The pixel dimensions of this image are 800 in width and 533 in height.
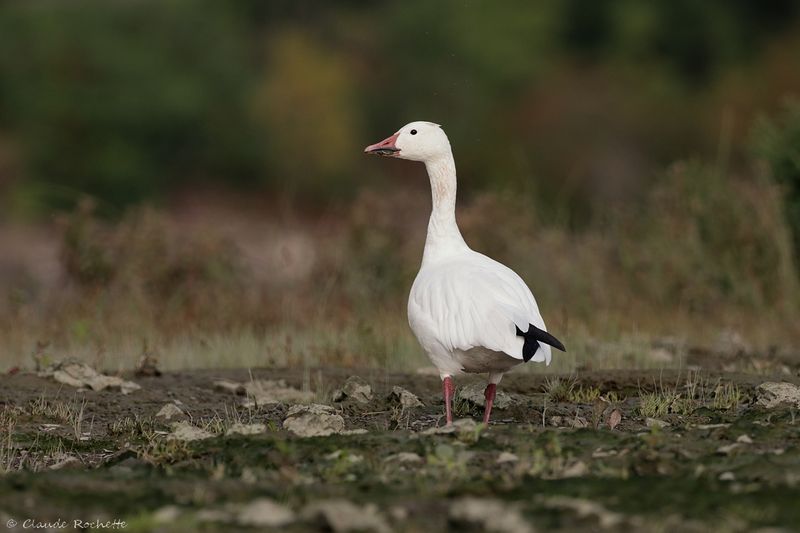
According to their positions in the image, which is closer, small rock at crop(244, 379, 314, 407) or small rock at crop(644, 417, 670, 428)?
small rock at crop(644, 417, 670, 428)

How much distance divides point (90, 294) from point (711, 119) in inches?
1315

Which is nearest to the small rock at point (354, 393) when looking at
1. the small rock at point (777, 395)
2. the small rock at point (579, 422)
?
the small rock at point (579, 422)

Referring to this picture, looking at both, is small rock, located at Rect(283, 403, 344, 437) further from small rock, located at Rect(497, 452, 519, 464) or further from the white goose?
small rock, located at Rect(497, 452, 519, 464)

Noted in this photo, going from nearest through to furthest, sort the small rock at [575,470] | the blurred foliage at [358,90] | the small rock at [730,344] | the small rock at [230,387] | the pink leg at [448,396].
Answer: the small rock at [575,470]
the pink leg at [448,396]
the small rock at [230,387]
the small rock at [730,344]
the blurred foliage at [358,90]

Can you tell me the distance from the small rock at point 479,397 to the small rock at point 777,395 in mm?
1412

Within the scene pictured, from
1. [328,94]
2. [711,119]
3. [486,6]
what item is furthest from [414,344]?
[486,6]

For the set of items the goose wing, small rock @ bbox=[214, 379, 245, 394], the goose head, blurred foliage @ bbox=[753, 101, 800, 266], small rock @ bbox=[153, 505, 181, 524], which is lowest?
small rock @ bbox=[153, 505, 181, 524]

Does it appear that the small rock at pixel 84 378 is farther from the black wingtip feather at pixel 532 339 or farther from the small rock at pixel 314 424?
the black wingtip feather at pixel 532 339

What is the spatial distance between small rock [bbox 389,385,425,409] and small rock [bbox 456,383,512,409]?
0.85 feet

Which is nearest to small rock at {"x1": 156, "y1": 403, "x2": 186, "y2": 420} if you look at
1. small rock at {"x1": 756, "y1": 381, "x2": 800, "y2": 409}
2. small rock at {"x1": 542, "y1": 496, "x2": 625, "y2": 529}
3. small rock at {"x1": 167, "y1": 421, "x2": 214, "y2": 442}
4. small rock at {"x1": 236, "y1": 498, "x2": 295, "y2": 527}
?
small rock at {"x1": 167, "y1": 421, "x2": 214, "y2": 442}

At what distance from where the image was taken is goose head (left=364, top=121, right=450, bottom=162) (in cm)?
875

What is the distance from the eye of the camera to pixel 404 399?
8.25m

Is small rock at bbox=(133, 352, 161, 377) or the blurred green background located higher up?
the blurred green background

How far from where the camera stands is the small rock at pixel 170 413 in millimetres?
8062
